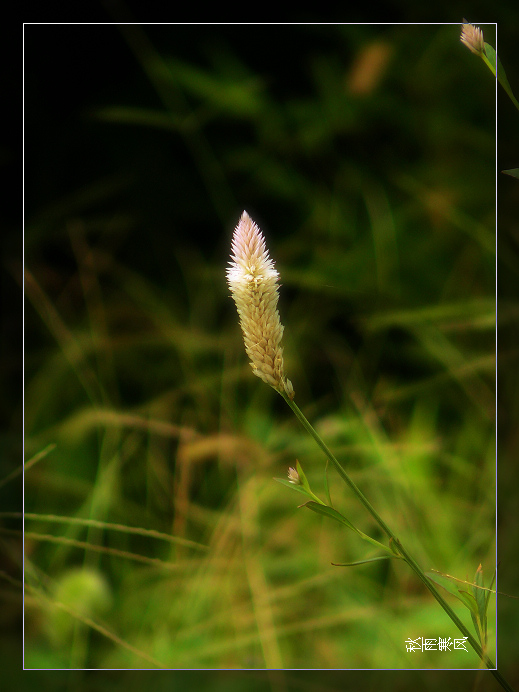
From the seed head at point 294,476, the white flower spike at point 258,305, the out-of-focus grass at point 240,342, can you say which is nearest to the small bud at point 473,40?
the white flower spike at point 258,305

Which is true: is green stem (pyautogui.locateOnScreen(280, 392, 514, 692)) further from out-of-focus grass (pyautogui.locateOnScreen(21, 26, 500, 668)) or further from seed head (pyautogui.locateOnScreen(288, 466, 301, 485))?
out-of-focus grass (pyautogui.locateOnScreen(21, 26, 500, 668))

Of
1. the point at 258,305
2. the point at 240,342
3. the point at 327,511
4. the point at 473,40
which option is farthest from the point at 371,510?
the point at 240,342

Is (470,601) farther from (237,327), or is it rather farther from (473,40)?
(237,327)

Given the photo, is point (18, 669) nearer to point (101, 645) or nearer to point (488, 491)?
point (101, 645)

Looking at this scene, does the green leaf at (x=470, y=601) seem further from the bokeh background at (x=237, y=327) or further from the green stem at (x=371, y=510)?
the bokeh background at (x=237, y=327)

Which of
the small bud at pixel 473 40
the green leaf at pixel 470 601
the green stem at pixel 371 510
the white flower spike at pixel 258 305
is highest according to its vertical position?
the small bud at pixel 473 40

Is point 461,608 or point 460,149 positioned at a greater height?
point 460,149

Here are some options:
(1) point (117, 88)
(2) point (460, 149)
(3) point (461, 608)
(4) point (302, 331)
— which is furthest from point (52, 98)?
(3) point (461, 608)
